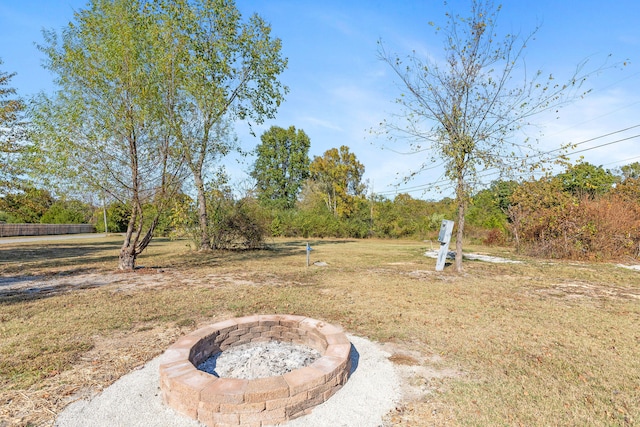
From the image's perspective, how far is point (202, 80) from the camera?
10.7 meters

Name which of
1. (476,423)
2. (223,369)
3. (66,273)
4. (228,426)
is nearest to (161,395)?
(223,369)

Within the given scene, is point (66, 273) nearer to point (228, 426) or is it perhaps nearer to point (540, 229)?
point (228, 426)

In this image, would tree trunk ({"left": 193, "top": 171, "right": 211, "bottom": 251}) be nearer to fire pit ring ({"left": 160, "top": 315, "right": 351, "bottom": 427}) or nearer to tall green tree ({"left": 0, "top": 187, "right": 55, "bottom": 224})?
tall green tree ({"left": 0, "top": 187, "right": 55, "bottom": 224})

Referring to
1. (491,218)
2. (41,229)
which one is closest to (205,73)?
(491,218)

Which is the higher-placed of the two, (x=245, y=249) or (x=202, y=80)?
(x=202, y=80)

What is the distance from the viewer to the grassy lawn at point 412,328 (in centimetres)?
243

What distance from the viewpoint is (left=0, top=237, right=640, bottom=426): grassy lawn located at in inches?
95.7

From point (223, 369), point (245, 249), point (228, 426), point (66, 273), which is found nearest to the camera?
point (228, 426)

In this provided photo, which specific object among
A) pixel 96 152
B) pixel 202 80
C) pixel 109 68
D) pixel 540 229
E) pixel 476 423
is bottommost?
pixel 476 423

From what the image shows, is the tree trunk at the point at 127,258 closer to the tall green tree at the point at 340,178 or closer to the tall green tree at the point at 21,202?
the tall green tree at the point at 21,202

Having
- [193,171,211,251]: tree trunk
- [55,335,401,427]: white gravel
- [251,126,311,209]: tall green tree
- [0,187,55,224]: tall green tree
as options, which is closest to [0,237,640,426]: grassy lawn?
[55,335,401,427]: white gravel

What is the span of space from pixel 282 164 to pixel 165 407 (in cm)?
3437

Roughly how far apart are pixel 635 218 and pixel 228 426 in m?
15.0

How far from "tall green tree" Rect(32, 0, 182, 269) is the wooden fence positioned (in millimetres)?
23852
